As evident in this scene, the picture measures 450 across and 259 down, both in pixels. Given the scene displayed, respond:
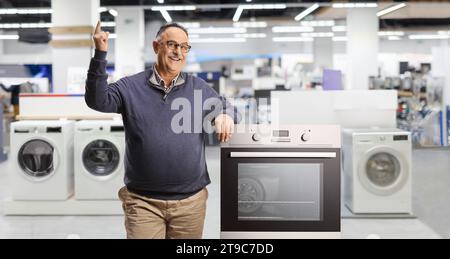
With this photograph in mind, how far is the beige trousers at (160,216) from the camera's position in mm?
1850

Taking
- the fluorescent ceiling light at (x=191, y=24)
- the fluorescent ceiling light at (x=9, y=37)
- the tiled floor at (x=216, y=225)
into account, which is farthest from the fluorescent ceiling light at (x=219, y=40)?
the tiled floor at (x=216, y=225)

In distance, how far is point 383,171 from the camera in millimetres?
4941

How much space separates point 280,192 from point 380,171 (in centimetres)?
312

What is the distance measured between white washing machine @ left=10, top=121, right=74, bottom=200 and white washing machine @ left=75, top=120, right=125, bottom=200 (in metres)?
0.12

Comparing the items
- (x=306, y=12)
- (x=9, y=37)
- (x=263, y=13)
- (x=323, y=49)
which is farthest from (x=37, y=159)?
(x=9, y=37)

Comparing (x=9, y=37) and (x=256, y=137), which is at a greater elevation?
(x=9, y=37)

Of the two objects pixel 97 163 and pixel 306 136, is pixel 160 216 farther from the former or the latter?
pixel 97 163

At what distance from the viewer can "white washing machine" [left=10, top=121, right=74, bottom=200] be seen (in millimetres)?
4980

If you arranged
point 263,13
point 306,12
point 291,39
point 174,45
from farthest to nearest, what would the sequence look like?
point 291,39 → point 263,13 → point 306,12 → point 174,45

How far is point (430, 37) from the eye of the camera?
75.5 feet

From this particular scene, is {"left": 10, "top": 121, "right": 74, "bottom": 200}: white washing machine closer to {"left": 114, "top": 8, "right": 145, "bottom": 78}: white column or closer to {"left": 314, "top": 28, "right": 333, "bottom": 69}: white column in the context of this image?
{"left": 114, "top": 8, "right": 145, "bottom": 78}: white column

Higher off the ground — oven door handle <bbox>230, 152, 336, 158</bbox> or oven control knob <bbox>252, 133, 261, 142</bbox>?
oven control knob <bbox>252, 133, 261, 142</bbox>

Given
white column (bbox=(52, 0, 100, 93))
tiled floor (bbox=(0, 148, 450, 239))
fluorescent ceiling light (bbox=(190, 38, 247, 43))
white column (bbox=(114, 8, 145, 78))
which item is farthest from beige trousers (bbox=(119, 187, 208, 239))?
fluorescent ceiling light (bbox=(190, 38, 247, 43))
